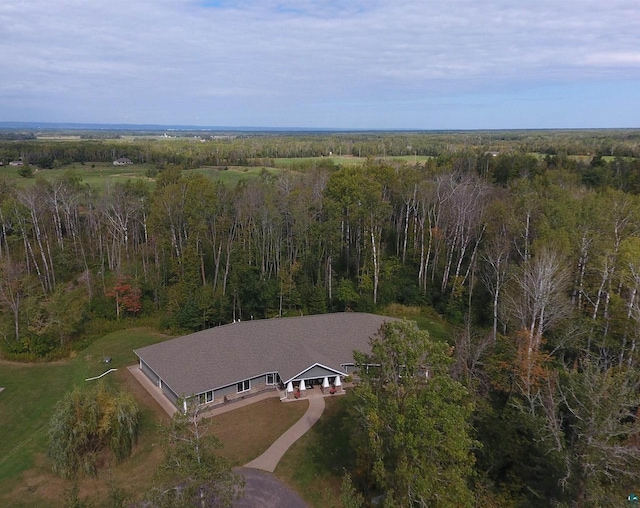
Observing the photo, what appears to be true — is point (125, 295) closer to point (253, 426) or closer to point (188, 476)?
point (253, 426)

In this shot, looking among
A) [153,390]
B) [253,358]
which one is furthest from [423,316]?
[153,390]

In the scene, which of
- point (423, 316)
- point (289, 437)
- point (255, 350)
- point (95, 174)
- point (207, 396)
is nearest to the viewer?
point (289, 437)

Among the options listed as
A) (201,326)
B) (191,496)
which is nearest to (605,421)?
(191,496)

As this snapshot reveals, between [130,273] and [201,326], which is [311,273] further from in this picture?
[130,273]

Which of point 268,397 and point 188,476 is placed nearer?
point 188,476

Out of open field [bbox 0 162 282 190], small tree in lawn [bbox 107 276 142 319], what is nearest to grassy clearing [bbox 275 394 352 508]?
small tree in lawn [bbox 107 276 142 319]

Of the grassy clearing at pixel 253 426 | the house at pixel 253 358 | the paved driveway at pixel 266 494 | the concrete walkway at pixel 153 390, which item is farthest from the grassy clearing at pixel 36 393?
the paved driveway at pixel 266 494

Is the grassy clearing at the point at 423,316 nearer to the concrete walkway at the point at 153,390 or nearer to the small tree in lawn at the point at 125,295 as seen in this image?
the concrete walkway at the point at 153,390
